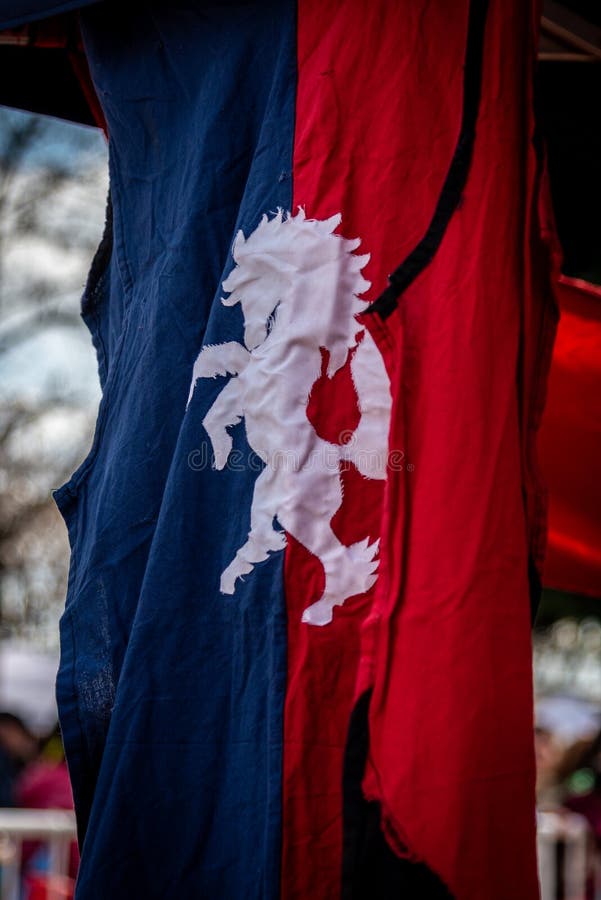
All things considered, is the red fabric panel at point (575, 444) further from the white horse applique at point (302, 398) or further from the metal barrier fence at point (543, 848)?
the metal barrier fence at point (543, 848)

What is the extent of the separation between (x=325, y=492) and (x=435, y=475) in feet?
0.59

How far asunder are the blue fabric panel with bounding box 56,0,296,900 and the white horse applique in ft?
0.09

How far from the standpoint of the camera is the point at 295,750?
134 cm

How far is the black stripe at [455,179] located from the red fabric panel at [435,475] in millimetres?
14

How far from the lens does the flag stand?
126cm

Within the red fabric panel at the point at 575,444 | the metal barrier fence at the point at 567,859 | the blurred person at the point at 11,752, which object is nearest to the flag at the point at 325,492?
the red fabric panel at the point at 575,444

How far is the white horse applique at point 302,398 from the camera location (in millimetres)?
1423

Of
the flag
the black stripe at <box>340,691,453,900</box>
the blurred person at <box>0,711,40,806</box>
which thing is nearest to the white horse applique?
the flag

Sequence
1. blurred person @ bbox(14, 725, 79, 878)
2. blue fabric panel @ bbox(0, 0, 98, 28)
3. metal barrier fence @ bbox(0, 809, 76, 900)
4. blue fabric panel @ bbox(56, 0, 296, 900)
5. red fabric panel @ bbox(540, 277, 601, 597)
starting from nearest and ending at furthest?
blue fabric panel @ bbox(56, 0, 296, 900) < blue fabric panel @ bbox(0, 0, 98, 28) < red fabric panel @ bbox(540, 277, 601, 597) < metal barrier fence @ bbox(0, 809, 76, 900) < blurred person @ bbox(14, 725, 79, 878)

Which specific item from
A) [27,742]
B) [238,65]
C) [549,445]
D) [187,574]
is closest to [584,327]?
[549,445]

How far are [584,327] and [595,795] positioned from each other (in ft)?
15.8

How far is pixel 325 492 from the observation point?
4.71 feet

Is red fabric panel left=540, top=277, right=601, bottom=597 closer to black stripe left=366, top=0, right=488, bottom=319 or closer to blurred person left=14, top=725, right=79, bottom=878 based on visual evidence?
black stripe left=366, top=0, right=488, bottom=319

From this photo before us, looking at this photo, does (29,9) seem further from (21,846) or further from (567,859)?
(567,859)
